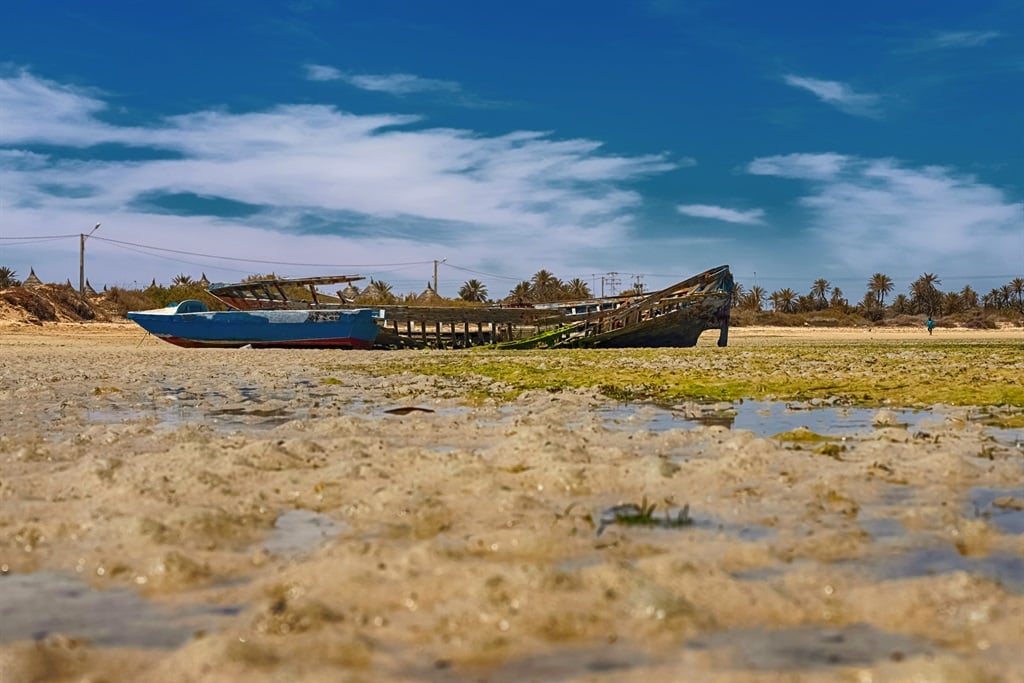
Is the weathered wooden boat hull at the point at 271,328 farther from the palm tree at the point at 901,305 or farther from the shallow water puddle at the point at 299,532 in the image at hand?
the palm tree at the point at 901,305

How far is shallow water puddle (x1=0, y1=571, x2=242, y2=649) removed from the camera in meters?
2.51

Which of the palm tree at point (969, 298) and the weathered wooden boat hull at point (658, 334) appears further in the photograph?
the palm tree at point (969, 298)

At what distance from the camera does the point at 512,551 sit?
135 inches

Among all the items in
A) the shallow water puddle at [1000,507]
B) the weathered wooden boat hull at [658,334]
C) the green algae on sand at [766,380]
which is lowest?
the shallow water puddle at [1000,507]

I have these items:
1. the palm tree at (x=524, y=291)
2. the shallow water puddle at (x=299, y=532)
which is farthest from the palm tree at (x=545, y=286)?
the shallow water puddle at (x=299, y=532)

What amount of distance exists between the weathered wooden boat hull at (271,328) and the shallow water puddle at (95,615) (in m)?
27.1

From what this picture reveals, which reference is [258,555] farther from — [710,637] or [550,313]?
[550,313]

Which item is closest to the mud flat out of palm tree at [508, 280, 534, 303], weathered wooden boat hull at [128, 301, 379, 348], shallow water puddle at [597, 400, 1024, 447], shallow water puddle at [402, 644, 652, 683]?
shallow water puddle at [402, 644, 652, 683]

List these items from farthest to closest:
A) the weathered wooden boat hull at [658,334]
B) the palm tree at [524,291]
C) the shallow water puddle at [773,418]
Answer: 1. the palm tree at [524,291]
2. the weathered wooden boat hull at [658,334]
3. the shallow water puddle at [773,418]

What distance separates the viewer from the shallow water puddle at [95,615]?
2.51 meters

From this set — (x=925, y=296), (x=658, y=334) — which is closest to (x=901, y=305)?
(x=925, y=296)

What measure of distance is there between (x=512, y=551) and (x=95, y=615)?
1.60 metres

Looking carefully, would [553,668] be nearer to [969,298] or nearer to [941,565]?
[941,565]

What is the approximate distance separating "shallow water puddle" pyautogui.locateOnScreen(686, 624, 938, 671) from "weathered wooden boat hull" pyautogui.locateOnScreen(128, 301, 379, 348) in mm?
28037
